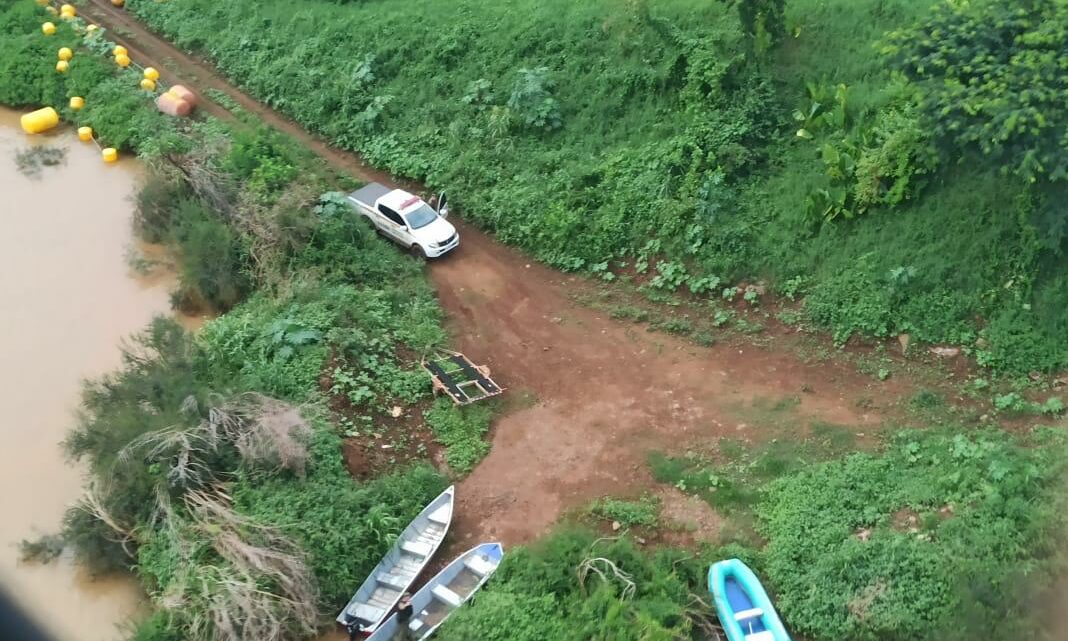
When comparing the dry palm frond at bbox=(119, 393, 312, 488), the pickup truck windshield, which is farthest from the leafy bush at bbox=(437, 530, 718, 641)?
the pickup truck windshield

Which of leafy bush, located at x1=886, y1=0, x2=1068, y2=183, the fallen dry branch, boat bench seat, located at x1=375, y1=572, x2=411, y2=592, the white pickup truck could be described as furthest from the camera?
the white pickup truck

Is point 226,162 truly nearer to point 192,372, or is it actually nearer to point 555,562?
point 192,372

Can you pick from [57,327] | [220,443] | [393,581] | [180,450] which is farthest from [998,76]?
[57,327]

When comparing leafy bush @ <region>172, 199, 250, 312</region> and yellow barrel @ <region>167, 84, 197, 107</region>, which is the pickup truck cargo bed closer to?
leafy bush @ <region>172, 199, 250, 312</region>

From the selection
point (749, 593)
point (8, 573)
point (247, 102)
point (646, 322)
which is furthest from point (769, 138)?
point (8, 573)

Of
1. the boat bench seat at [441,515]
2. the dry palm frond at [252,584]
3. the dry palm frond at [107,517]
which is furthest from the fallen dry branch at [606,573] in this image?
the dry palm frond at [107,517]

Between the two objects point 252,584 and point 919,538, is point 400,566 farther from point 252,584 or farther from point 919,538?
point 919,538
